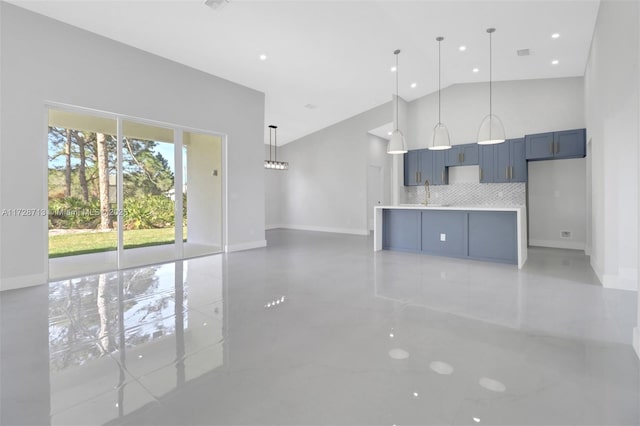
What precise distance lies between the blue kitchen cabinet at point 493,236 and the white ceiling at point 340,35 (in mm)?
2811

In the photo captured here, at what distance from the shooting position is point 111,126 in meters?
4.83

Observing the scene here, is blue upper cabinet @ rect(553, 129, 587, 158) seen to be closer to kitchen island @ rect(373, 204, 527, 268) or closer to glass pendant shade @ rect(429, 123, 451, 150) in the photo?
kitchen island @ rect(373, 204, 527, 268)

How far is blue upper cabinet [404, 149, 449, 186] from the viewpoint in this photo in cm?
754

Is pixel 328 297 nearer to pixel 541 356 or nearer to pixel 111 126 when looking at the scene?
pixel 541 356

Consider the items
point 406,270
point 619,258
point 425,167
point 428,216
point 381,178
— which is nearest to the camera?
point 619,258

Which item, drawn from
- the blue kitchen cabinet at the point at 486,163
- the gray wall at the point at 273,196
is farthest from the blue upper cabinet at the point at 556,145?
the gray wall at the point at 273,196

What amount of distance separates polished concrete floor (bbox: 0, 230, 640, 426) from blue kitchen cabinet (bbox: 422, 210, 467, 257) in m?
1.52

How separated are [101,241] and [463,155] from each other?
7234mm

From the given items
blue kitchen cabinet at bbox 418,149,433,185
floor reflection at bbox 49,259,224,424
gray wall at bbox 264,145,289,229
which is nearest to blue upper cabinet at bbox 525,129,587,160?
blue kitchen cabinet at bbox 418,149,433,185

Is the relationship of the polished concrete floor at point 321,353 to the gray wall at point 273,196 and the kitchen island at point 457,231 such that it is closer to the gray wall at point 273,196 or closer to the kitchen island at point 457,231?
the kitchen island at point 457,231

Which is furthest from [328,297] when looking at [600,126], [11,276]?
[600,126]

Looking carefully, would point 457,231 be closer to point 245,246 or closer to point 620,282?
point 620,282

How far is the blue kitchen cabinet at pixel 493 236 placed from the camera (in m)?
5.02

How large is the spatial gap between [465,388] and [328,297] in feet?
5.90
